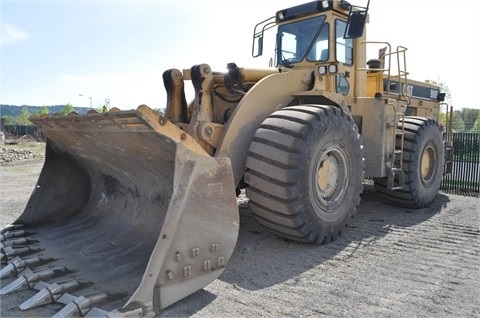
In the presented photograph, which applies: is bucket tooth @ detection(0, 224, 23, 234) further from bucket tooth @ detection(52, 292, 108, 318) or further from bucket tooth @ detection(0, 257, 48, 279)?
bucket tooth @ detection(52, 292, 108, 318)

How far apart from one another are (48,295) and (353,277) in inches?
98.6

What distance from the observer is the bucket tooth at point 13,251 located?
369 cm

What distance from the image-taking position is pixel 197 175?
3029 millimetres

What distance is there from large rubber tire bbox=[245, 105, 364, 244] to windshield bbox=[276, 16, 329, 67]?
1.33 meters

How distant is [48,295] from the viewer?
2922mm

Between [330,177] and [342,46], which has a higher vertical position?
[342,46]

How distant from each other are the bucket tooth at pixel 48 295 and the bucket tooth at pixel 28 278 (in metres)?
0.25

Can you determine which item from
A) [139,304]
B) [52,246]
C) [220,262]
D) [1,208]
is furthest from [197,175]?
[1,208]

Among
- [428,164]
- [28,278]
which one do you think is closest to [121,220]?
[28,278]

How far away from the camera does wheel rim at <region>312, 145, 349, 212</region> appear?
4297mm

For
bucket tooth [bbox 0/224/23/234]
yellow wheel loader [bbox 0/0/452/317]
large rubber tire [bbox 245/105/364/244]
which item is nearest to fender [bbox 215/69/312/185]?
yellow wheel loader [bbox 0/0/452/317]

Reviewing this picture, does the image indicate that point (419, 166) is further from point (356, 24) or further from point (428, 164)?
point (356, 24)

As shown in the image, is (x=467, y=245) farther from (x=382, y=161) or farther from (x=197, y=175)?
(x=197, y=175)

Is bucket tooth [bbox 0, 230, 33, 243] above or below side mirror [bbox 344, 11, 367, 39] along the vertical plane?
below
